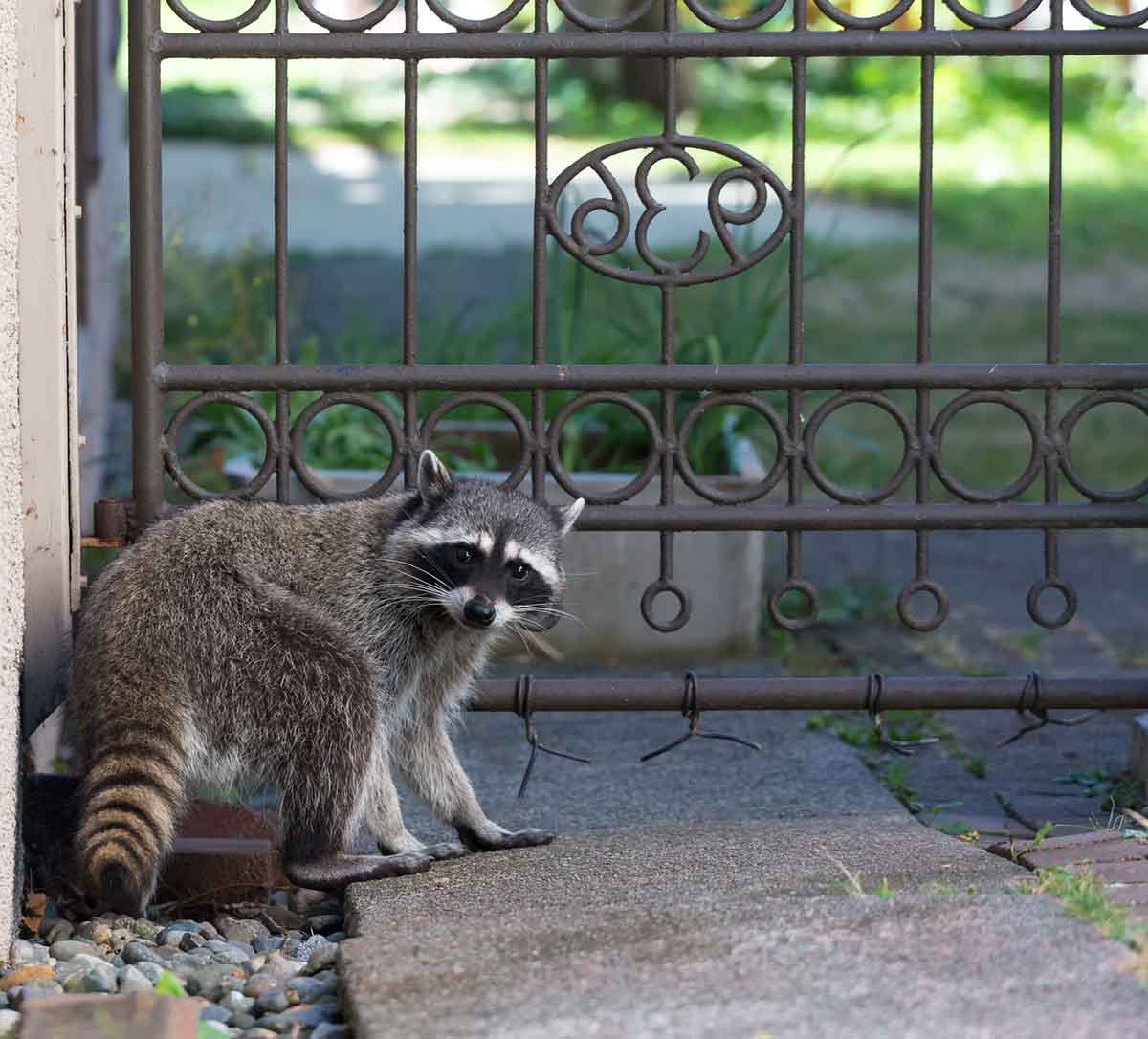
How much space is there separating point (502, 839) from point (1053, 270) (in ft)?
5.61

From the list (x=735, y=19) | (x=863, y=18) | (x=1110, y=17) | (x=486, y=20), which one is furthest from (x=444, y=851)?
(x=1110, y=17)

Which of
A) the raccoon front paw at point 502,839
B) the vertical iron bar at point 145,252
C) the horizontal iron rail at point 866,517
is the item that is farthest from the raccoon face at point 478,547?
the vertical iron bar at point 145,252

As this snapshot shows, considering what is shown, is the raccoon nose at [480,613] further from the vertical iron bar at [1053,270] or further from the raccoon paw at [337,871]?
the vertical iron bar at [1053,270]

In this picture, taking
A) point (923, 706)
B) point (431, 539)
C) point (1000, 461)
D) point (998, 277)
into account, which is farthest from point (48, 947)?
point (998, 277)

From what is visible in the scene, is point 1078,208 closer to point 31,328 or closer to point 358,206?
point 358,206

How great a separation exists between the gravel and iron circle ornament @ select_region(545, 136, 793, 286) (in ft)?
4.87

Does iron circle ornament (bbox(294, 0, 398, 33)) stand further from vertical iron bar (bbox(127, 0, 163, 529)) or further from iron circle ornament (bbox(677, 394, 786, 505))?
iron circle ornament (bbox(677, 394, 786, 505))

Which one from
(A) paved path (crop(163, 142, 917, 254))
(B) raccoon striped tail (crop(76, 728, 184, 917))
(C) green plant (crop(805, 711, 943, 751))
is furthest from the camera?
(A) paved path (crop(163, 142, 917, 254))

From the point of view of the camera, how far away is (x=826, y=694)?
155 inches

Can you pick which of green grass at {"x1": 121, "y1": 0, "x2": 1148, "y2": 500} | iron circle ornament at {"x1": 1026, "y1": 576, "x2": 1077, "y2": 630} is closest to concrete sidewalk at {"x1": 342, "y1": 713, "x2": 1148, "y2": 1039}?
iron circle ornament at {"x1": 1026, "y1": 576, "x2": 1077, "y2": 630}

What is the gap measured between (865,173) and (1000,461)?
22.2 ft

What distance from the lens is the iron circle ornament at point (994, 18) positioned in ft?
12.2

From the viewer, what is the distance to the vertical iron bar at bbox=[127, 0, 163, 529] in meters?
3.74

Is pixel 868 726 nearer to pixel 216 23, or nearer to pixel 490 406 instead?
pixel 490 406
